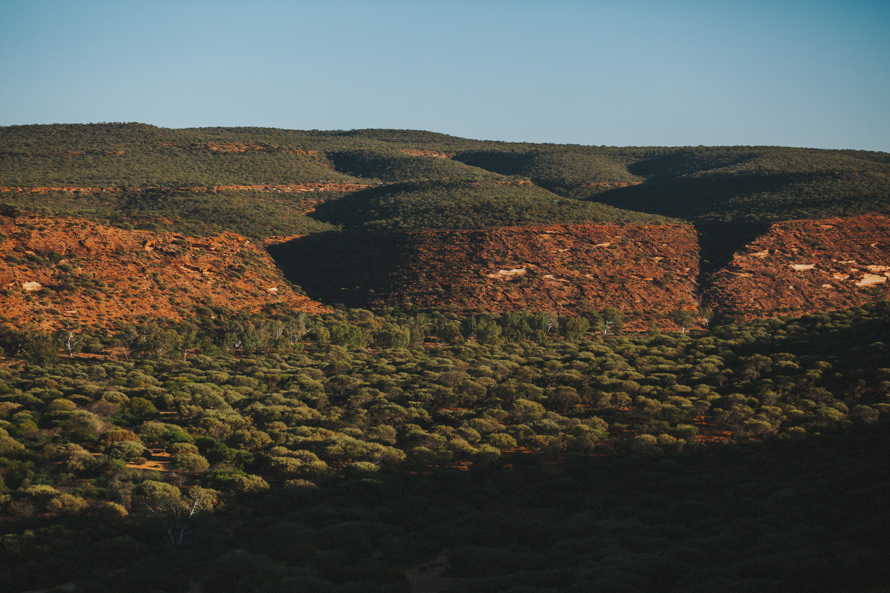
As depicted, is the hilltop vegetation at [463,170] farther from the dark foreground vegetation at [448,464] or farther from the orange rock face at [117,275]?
the dark foreground vegetation at [448,464]

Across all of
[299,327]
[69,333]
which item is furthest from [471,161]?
[69,333]

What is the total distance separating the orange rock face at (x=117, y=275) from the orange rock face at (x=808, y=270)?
116 ft

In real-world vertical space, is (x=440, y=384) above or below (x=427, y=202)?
below

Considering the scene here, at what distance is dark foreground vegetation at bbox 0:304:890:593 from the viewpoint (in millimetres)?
15469

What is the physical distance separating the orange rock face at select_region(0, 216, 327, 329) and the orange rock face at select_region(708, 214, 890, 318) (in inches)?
1393

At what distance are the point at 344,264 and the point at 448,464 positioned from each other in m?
40.5

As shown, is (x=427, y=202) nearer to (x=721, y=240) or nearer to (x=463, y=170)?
(x=463, y=170)

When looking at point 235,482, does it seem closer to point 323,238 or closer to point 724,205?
point 323,238

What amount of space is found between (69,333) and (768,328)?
148 feet

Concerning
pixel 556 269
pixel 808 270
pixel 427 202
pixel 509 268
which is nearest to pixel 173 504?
pixel 509 268

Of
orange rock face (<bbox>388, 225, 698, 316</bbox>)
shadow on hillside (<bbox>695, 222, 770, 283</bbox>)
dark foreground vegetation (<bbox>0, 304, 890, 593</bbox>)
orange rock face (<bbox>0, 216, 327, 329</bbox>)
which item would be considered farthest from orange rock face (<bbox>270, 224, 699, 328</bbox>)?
dark foreground vegetation (<bbox>0, 304, 890, 593</bbox>)

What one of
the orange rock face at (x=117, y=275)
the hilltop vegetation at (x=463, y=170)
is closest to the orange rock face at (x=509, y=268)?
the hilltop vegetation at (x=463, y=170)

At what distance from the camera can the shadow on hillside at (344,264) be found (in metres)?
58.2

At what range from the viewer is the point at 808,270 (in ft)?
198
